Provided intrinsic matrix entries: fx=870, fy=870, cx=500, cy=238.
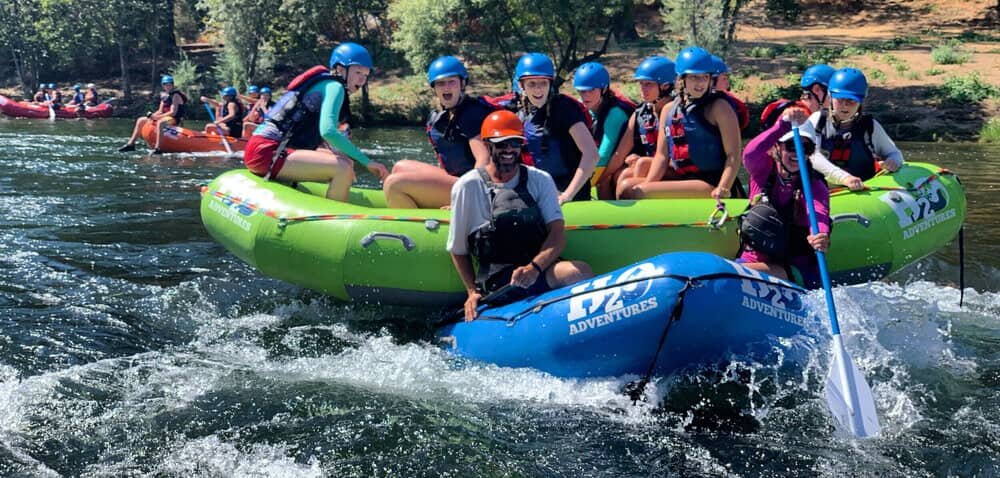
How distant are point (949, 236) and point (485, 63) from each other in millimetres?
26412

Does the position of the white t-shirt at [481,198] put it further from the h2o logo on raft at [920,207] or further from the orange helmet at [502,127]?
the h2o logo on raft at [920,207]

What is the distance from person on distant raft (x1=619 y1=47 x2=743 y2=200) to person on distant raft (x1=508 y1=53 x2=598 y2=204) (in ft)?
1.69

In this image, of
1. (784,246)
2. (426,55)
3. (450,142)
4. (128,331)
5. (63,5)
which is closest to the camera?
(784,246)

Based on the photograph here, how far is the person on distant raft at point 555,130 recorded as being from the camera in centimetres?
549

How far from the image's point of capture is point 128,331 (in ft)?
18.3

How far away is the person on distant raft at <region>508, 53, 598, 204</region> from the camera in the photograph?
5.49 m

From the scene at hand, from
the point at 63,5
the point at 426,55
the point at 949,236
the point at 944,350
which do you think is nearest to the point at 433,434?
the point at 944,350

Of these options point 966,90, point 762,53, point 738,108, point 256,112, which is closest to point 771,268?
point 738,108

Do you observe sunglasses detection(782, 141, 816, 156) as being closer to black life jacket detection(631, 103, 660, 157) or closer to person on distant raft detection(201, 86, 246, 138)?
black life jacket detection(631, 103, 660, 157)

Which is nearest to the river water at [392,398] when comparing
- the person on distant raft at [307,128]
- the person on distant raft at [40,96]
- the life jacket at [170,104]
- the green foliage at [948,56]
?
the person on distant raft at [307,128]

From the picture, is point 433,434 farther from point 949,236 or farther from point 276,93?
point 276,93

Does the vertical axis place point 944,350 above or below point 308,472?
below

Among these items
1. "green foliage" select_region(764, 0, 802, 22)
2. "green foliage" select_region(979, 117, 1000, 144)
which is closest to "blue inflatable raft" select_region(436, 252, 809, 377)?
"green foliage" select_region(979, 117, 1000, 144)

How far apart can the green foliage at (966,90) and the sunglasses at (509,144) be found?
21227mm
